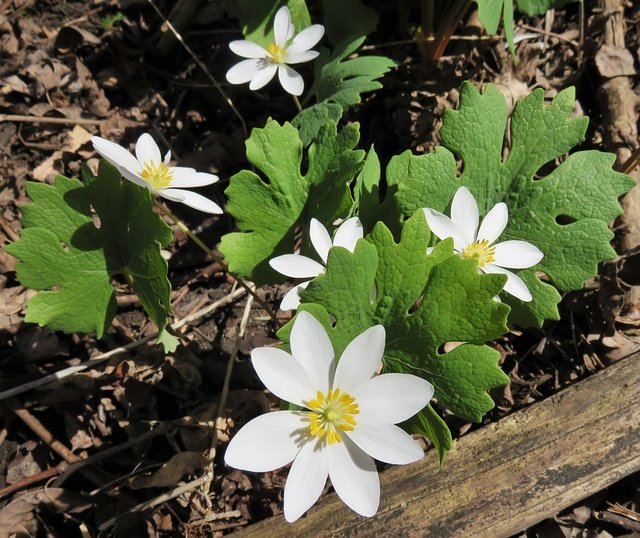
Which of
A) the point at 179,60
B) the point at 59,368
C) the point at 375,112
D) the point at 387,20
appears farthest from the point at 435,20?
the point at 59,368

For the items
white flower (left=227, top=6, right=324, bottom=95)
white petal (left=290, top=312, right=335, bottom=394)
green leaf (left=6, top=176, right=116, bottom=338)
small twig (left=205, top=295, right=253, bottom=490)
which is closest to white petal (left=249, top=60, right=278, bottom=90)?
white flower (left=227, top=6, right=324, bottom=95)

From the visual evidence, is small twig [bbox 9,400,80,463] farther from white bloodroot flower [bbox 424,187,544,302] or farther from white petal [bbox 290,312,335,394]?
white bloodroot flower [bbox 424,187,544,302]

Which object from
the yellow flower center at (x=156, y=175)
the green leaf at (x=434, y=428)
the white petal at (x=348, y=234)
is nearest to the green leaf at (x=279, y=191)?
the white petal at (x=348, y=234)

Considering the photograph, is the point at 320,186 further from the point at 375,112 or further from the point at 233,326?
the point at 375,112

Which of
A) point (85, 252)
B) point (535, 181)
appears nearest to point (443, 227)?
point (535, 181)

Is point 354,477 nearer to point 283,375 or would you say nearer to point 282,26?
point 283,375
